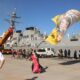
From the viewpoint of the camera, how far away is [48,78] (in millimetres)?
16484

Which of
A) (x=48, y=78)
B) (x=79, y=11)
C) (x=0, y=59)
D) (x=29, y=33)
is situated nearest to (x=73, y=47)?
(x=79, y=11)

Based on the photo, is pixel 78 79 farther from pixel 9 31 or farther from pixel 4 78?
pixel 9 31

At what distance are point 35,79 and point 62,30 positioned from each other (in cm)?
1270

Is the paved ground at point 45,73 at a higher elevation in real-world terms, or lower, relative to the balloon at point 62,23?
lower

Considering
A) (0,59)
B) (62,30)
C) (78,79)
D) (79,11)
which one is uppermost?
(79,11)

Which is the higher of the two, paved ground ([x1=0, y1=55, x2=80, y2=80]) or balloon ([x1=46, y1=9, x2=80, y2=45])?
balloon ([x1=46, y1=9, x2=80, y2=45])

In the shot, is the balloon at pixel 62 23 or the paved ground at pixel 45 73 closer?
the paved ground at pixel 45 73

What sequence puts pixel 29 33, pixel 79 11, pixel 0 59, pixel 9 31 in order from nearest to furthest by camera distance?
pixel 0 59
pixel 79 11
pixel 9 31
pixel 29 33

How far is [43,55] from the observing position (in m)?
49.0

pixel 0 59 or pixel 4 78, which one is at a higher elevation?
pixel 0 59

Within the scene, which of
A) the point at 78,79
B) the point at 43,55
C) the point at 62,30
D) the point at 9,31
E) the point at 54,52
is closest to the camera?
the point at 78,79

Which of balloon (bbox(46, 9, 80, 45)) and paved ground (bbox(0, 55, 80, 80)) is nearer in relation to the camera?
paved ground (bbox(0, 55, 80, 80))

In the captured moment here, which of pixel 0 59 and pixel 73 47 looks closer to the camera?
pixel 0 59

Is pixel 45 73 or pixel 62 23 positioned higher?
pixel 62 23
